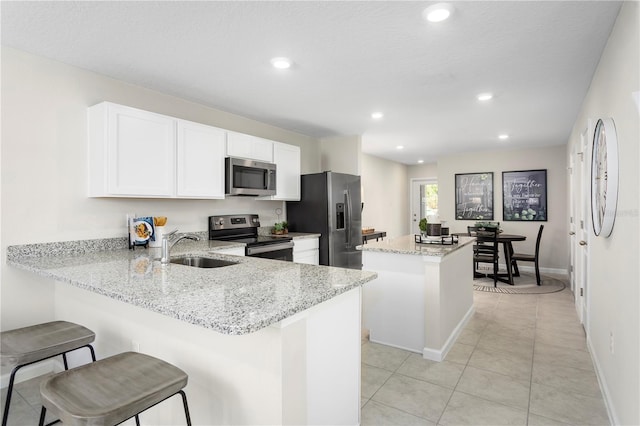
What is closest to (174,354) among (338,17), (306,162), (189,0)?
(189,0)

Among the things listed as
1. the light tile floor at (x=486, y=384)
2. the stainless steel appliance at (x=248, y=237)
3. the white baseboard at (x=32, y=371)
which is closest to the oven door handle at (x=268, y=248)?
the stainless steel appliance at (x=248, y=237)

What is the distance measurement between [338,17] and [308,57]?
0.57 metres

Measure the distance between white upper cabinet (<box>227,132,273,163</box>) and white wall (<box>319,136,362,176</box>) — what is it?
1422 mm

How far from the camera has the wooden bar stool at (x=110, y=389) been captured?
1.10 m

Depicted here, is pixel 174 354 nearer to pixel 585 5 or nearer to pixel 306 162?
pixel 585 5

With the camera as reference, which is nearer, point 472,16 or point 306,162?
point 472,16

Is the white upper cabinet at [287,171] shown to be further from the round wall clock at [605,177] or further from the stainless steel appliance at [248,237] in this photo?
the round wall clock at [605,177]

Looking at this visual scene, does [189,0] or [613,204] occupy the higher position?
[189,0]

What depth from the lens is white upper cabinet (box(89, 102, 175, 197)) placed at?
2715 millimetres

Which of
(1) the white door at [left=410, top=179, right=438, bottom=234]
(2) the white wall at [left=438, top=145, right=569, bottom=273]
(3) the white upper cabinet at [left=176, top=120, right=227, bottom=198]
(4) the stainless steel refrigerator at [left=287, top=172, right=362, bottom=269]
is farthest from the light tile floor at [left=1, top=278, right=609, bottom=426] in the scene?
(1) the white door at [left=410, top=179, right=438, bottom=234]

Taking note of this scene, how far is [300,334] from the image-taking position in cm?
135

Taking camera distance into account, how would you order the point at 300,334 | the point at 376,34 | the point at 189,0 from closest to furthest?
the point at 300,334, the point at 189,0, the point at 376,34

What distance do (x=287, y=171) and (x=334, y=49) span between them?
7.30 feet

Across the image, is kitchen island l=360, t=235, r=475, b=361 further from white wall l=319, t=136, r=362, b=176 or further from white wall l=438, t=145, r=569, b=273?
white wall l=438, t=145, r=569, b=273
